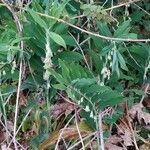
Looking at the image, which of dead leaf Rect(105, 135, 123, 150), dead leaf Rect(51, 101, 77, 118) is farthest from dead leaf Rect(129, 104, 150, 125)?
dead leaf Rect(51, 101, 77, 118)

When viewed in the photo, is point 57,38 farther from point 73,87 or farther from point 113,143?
point 113,143

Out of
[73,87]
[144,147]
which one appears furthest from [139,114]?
[73,87]

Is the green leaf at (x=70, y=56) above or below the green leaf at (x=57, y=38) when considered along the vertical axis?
below

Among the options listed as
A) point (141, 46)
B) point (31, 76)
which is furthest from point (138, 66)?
point (31, 76)

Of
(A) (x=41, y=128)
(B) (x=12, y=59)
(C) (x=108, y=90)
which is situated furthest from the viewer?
(A) (x=41, y=128)

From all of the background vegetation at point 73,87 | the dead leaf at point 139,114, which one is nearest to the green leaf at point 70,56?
the background vegetation at point 73,87

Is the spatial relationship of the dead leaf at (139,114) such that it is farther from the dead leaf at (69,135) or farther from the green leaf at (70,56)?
→ the green leaf at (70,56)

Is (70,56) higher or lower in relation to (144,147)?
higher

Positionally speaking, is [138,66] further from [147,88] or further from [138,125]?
[138,125]
